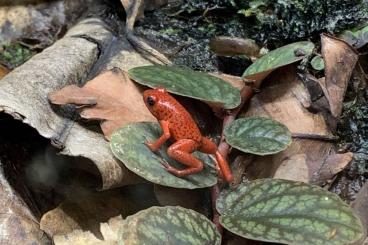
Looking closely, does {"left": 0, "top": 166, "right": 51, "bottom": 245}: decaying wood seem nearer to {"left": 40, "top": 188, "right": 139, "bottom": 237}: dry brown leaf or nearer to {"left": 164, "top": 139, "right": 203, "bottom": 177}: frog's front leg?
{"left": 40, "top": 188, "right": 139, "bottom": 237}: dry brown leaf

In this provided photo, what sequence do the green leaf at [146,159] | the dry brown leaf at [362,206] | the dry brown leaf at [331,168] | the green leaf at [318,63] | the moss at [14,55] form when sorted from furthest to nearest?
the moss at [14,55] → the green leaf at [318,63] → the dry brown leaf at [331,168] → the green leaf at [146,159] → the dry brown leaf at [362,206]

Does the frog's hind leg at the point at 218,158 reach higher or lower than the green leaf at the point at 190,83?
lower

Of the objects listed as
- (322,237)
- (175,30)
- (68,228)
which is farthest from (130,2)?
(322,237)

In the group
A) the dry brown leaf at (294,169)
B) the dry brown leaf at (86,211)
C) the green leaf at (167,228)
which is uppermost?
the dry brown leaf at (294,169)

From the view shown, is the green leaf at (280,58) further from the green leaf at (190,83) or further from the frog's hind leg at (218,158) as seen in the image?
the frog's hind leg at (218,158)

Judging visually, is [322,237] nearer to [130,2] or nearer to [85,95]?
[85,95]

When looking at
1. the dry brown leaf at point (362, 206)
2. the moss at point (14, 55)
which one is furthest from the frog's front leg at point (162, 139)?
the moss at point (14, 55)

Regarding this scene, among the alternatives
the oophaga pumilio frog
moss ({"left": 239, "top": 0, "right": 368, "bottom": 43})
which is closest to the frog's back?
the oophaga pumilio frog
